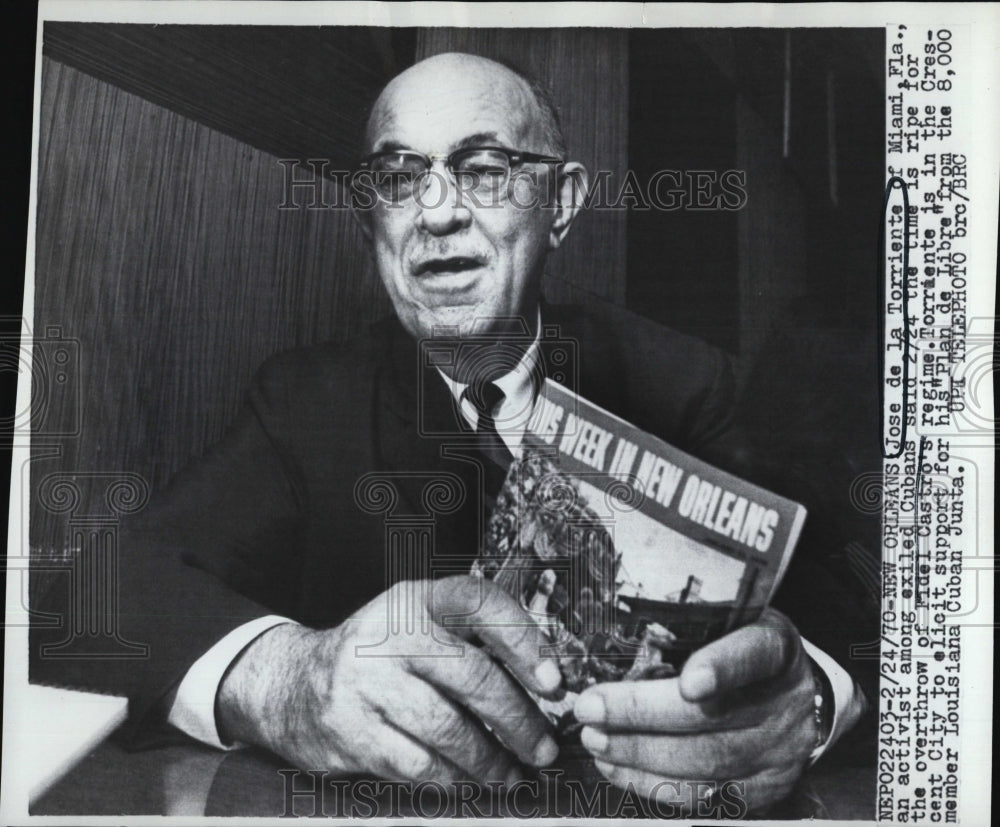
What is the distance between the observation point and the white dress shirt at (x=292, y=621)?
206cm

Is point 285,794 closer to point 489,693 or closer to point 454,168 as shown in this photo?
point 489,693

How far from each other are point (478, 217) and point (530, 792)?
1369 millimetres

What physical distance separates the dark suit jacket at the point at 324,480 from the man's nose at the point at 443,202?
0.27m

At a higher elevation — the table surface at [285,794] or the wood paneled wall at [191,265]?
the wood paneled wall at [191,265]

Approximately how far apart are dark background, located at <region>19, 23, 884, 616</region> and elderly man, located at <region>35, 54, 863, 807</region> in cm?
7

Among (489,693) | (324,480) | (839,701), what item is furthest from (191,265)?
(839,701)

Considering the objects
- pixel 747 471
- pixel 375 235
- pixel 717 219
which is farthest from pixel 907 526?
pixel 375 235

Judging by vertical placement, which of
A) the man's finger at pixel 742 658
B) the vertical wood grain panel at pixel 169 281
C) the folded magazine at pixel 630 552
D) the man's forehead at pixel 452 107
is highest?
the man's forehead at pixel 452 107

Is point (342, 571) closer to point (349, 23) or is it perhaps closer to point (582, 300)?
point (582, 300)

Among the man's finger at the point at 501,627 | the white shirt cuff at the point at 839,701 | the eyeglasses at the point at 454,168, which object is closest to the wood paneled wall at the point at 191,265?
the eyeglasses at the point at 454,168

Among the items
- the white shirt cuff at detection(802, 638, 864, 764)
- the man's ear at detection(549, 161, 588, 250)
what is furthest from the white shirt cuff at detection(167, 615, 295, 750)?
the white shirt cuff at detection(802, 638, 864, 764)

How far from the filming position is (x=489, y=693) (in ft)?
6.64

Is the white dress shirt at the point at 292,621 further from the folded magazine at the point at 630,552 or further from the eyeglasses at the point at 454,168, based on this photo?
the eyeglasses at the point at 454,168

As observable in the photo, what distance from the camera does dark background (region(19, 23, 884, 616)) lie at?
210cm
